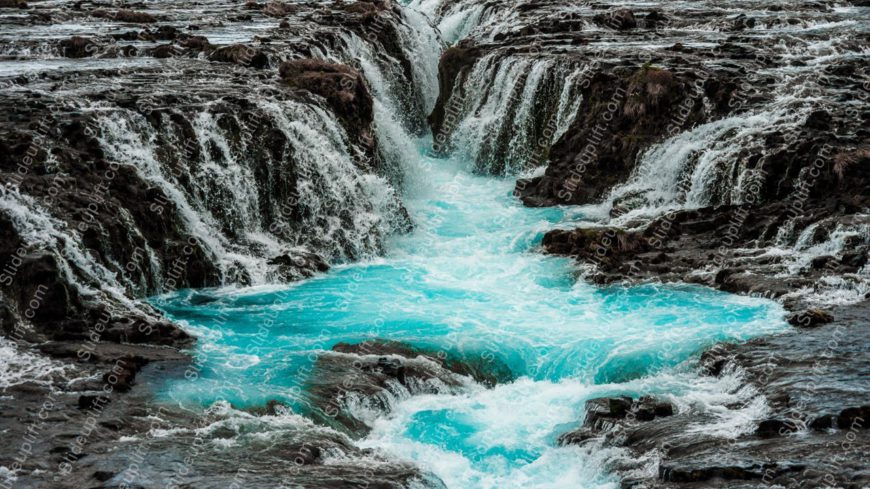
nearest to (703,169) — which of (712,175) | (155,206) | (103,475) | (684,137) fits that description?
A: (712,175)

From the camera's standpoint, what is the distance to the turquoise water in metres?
13.0

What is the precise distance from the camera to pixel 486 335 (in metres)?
16.6

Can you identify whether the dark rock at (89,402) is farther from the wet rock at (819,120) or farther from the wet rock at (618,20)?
the wet rock at (618,20)

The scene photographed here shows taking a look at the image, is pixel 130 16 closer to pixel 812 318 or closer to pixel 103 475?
pixel 103 475

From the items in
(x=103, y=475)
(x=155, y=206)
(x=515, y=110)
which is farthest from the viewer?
(x=515, y=110)

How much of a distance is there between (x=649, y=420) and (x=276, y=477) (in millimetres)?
5295

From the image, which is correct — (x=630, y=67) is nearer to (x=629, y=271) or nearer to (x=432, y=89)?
(x=629, y=271)

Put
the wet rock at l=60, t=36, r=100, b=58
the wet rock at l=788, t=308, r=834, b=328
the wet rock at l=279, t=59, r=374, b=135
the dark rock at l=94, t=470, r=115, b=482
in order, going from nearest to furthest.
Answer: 1. the dark rock at l=94, t=470, r=115, b=482
2. the wet rock at l=788, t=308, r=834, b=328
3. the wet rock at l=279, t=59, r=374, b=135
4. the wet rock at l=60, t=36, r=100, b=58

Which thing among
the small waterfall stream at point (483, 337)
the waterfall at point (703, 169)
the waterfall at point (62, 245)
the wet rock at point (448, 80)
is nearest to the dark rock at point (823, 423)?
the small waterfall stream at point (483, 337)

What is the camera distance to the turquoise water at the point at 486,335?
13.0 meters

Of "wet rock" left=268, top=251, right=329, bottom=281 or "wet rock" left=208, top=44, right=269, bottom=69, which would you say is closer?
"wet rock" left=268, top=251, right=329, bottom=281

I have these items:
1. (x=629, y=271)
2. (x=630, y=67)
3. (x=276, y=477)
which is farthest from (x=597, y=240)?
(x=276, y=477)

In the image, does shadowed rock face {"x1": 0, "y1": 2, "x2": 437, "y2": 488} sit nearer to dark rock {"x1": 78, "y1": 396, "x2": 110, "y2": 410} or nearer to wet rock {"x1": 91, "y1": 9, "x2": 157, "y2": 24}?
dark rock {"x1": 78, "y1": 396, "x2": 110, "y2": 410}

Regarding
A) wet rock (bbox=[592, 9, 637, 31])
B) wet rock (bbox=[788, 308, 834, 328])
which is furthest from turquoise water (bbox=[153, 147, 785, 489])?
wet rock (bbox=[592, 9, 637, 31])
